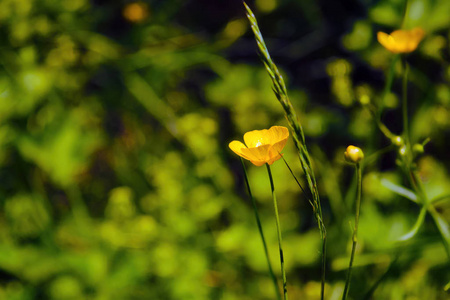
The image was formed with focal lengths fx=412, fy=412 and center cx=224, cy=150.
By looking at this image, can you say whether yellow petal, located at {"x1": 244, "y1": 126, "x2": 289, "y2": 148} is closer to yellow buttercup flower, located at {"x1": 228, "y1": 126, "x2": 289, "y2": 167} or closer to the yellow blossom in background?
yellow buttercup flower, located at {"x1": 228, "y1": 126, "x2": 289, "y2": 167}

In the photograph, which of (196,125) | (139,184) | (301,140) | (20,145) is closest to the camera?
(301,140)

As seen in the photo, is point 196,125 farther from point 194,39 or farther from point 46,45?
point 46,45

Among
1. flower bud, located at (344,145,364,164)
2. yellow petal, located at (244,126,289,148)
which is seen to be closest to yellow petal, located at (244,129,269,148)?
yellow petal, located at (244,126,289,148)

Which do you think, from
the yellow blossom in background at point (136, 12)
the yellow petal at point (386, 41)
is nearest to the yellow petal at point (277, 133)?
the yellow petal at point (386, 41)

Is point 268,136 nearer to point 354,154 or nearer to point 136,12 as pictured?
point 354,154

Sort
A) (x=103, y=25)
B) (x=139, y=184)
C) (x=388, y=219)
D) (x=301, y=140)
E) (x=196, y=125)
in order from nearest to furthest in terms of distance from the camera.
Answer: (x=301, y=140), (x=388, y=219), (x=196, y=125), (x=139, y=184), (x=103, y=25)

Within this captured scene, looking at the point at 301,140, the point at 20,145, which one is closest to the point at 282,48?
the point at 20,145

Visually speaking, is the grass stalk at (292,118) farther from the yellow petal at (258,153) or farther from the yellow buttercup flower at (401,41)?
the yellow buttercup flower at (401,41)
